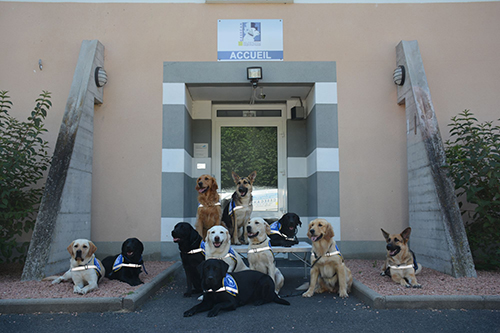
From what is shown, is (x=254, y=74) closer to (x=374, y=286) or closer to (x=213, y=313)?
(x=374, y=286)

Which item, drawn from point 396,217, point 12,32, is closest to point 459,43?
point 396,217

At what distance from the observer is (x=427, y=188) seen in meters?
6.02

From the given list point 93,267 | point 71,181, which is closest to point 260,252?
point 93,267

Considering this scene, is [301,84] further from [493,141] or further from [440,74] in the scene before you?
[493,141]

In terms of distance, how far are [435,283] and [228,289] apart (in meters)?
2.70

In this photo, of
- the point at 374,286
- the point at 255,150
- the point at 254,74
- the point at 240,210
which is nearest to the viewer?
the point at 374,286

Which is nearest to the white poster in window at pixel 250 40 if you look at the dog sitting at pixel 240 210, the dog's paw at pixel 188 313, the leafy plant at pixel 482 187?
the dog sitting at pixel 240 210

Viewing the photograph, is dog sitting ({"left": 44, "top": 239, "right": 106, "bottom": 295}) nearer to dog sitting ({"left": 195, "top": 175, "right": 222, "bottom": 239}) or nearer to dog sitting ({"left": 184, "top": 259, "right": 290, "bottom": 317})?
dog sitting ({"left": 184, "top": 259, "right": 290, "bottom": 317})

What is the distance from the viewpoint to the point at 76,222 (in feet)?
20.2

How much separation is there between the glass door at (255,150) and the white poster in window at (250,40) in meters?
1.37

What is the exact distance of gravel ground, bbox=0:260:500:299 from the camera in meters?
4.47

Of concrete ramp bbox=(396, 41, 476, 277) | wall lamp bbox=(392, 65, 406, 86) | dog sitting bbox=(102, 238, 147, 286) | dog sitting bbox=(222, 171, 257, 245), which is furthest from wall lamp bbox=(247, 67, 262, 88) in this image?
dog sitting bbox=(102, 238, 147, 286)

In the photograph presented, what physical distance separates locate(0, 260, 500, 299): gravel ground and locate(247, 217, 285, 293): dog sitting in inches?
46.9

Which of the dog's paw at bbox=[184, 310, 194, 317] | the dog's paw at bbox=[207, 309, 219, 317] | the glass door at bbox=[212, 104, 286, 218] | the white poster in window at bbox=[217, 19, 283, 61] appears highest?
the white poster in window at bbox=[217, 19, 283, 61]
